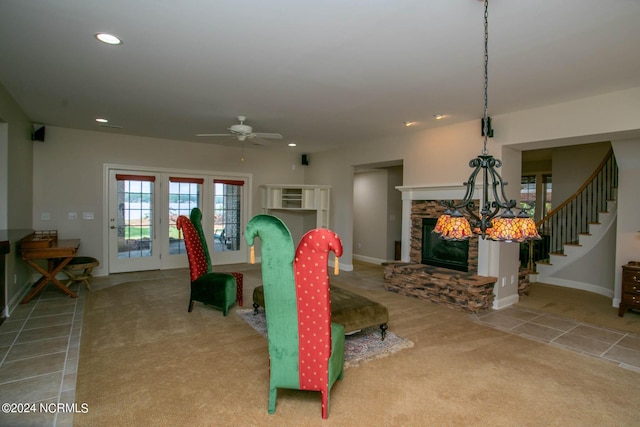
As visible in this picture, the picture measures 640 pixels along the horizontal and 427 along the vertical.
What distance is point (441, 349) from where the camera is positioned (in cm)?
321

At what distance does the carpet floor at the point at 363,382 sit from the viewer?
7.14 ft

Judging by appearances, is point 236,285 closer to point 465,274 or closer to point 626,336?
point 465,274

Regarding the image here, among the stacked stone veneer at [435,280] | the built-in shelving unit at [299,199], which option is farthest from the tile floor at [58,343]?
the built-in shelving unit at [299,199]

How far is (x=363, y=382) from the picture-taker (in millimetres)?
2580

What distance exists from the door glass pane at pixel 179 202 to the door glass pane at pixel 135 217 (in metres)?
0.36

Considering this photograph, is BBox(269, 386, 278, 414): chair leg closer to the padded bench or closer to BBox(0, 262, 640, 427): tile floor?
the padded bench

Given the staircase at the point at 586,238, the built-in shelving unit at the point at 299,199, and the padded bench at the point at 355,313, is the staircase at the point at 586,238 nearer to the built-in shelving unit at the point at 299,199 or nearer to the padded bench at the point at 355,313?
the built-in shelving unit at the point at 299,199

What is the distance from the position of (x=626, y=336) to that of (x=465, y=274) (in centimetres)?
174

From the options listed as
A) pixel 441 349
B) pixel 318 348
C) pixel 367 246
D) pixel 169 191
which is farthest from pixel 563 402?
pixel 169 191

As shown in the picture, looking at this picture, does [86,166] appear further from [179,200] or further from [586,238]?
[586,238]

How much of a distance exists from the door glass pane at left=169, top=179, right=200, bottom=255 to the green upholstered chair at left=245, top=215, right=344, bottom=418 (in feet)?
17.1

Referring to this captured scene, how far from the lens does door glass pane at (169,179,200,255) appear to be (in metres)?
6.81

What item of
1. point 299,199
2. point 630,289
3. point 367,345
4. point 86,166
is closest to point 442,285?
point 367,345

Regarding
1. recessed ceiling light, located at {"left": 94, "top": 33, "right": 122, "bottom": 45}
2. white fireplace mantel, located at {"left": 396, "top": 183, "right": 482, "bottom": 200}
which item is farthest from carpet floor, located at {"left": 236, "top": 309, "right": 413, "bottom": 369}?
recessed ceiling light, located at {"left": 94, "top": 33, "right": 122, "bottom": 45}
